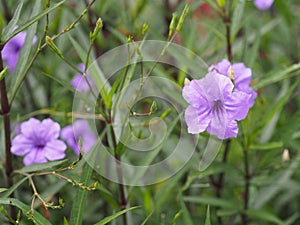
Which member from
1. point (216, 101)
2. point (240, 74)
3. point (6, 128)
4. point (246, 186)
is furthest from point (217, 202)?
point (6, 128)

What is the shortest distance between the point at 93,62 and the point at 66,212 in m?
0.63

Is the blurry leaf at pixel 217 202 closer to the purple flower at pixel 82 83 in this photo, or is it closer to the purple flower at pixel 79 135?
the purple flower at pixel 79 135

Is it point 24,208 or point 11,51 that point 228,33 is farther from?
point 24,208

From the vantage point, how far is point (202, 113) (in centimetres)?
105

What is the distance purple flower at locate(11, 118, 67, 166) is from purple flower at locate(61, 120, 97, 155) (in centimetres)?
15

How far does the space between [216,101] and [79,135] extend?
1.94 feet

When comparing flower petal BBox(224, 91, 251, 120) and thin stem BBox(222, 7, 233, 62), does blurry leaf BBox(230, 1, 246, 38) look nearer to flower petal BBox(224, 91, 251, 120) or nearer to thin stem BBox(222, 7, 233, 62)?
thin stem BBox(222, 7, 233, 62)

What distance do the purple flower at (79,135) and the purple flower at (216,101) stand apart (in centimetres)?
50

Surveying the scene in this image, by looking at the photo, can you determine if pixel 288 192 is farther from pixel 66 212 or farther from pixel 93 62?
pixel 93 62

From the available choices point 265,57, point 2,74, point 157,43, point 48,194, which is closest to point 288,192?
point 265,57

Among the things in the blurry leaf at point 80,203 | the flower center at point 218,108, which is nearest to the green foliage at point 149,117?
the blurry leaf at point 80,203

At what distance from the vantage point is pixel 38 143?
1299 millimetres

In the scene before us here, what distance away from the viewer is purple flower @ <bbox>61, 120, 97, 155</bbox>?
4.91 ft

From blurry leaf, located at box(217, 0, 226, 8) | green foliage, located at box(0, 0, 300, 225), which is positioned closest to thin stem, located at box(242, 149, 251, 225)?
green foliage, located at box(0, 0, 300, 225)
